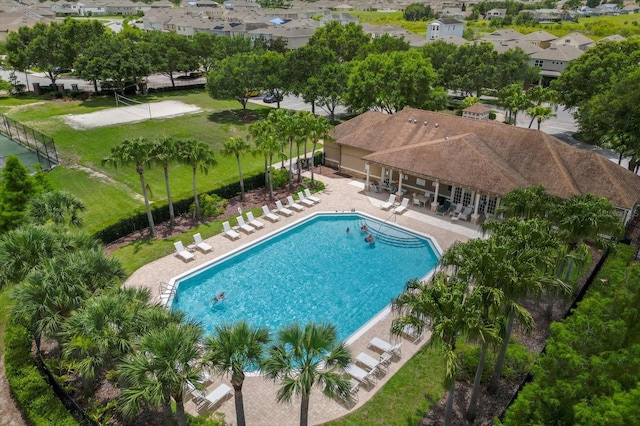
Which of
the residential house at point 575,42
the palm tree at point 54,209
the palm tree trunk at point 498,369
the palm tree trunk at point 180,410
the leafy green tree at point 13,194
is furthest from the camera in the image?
the residential house at point 575,42

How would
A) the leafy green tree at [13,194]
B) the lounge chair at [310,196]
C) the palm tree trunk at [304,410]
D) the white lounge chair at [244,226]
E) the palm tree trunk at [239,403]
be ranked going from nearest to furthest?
the palm tree trunk at [304,410], the palm tree trunk at [239,403], the leafy green tree at [13,194], the white lounge chair at [244,226], the lounge chair at [310,196]

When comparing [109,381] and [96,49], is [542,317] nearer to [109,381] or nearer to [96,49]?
[109,381]

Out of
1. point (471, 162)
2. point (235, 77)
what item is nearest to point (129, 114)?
point (235, 77)

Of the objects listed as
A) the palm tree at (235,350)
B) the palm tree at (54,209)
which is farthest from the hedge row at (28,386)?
the palm tree at (235,350)

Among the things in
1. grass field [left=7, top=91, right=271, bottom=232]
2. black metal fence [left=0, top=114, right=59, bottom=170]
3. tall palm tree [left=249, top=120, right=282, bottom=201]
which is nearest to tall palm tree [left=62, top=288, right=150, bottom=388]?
grass field [left=7, top=91, right=271, bottom=232]

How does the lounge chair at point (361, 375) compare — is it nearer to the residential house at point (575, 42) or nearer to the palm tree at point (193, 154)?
the palm tree at point (193, 154)

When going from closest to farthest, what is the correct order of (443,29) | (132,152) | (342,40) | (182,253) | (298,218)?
(132,152), (182,253), (298,218), (342,40), (443,29)

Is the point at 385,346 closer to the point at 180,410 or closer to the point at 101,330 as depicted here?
the point at 180,410
